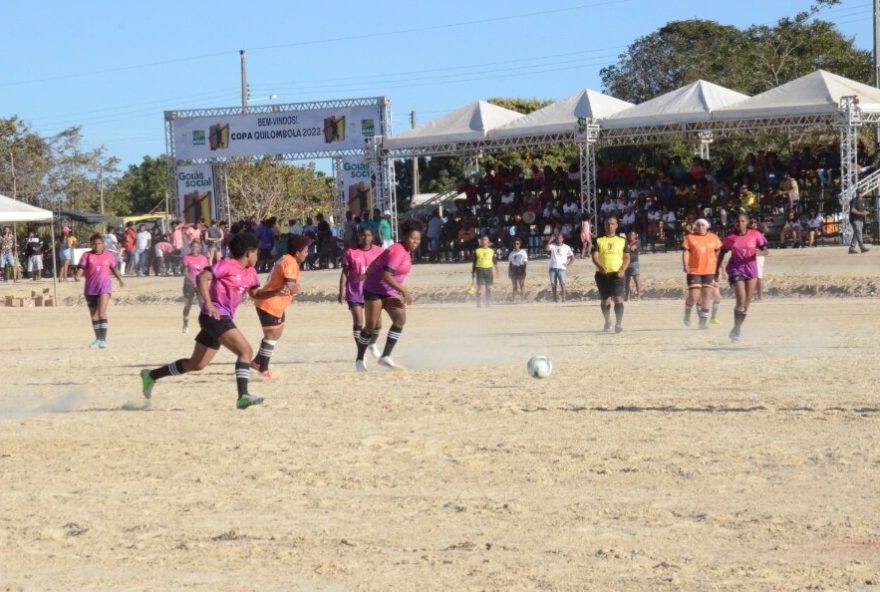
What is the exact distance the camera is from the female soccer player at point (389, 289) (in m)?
16.0

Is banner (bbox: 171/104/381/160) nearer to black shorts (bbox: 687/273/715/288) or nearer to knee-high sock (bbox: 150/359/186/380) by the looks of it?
black shorts (bbox: 687/273/715/288)

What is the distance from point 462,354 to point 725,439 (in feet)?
27.3

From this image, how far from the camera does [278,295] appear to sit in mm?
14922

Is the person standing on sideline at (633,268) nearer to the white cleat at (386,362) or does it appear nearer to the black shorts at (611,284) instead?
the black shorts at (611,284)

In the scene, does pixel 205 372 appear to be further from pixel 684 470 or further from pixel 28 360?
pixel 684 470

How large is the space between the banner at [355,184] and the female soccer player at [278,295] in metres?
28.4

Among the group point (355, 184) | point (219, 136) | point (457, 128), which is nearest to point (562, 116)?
point (457, 128)

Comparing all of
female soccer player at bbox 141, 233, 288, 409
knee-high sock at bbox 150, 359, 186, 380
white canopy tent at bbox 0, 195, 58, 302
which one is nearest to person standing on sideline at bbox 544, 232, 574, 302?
white canopy tent at bbox 0, 195, 58, 302

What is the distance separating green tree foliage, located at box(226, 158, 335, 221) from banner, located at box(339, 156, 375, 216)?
22.1m

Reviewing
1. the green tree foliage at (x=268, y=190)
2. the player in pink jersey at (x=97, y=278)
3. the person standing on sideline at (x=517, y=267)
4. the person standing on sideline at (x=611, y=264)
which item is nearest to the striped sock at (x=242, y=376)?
the player in pink jersey at (x=97, y=278)

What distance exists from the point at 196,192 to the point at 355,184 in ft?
17.5

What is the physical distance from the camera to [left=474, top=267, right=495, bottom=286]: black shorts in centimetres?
3028

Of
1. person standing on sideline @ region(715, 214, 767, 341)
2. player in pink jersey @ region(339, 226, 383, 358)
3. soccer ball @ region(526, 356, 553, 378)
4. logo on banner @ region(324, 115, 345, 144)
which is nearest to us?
soccer ball @ region(526, 356, 553, 378)

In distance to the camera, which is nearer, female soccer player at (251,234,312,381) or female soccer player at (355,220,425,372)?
female soccer player at (251,234,312,381)
